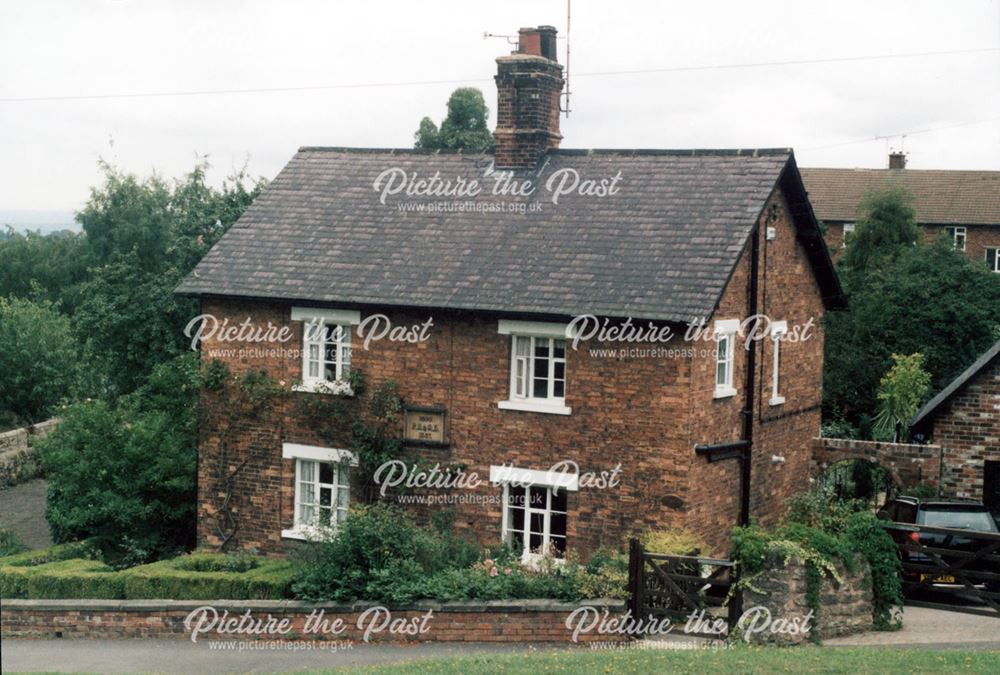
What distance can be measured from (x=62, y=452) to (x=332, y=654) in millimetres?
9344

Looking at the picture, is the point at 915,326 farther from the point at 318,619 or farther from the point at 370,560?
the point at 318,619

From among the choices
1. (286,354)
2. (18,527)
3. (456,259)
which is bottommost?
(18,527)

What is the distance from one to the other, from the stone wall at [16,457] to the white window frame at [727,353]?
21674 mm

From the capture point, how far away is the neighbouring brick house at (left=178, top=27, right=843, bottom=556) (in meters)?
19.3

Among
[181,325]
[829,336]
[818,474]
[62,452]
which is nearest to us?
[62,452]

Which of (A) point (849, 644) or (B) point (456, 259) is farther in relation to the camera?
(B) point (456, 259)

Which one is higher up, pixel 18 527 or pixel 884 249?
pixel 884 249

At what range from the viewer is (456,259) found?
70.4 feet

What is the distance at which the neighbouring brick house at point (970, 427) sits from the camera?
2353 cm

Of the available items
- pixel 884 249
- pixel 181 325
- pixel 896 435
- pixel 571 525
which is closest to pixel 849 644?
pixel 571 525

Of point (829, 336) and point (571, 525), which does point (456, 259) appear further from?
point (829, 336)

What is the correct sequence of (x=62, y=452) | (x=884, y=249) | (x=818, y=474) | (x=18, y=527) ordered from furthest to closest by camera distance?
1. (x=884, y=249)
2. (x=18, y=527)
3. (x=818, y=474)
4. (x=62, y=452)

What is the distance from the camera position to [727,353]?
2075cm

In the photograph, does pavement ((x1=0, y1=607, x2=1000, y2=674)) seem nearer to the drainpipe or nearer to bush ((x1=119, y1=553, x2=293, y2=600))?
bush ((x1=119, y1=553, x2=293, y2=600))
